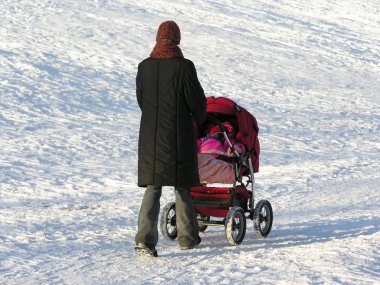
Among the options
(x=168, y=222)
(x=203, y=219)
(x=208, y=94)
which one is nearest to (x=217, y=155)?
(x=203, y=219)

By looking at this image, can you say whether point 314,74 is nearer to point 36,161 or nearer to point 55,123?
point 55,123

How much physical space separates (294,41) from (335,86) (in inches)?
175

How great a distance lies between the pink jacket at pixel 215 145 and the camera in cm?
711

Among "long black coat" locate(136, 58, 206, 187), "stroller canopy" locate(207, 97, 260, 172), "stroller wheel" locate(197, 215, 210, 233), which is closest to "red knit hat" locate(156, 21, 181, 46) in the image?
"long black coat" locate(136, 58, 206, 187)

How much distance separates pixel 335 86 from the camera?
66.5 ft

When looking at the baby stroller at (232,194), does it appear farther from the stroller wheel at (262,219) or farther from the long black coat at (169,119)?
the long black coat at (169,119)

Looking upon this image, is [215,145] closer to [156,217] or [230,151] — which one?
[230,151]

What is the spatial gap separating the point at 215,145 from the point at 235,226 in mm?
727

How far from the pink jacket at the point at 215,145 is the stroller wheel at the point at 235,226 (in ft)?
1.70

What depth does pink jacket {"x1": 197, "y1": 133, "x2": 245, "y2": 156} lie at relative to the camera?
711cm

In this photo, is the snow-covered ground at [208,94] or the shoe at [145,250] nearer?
the snow-covered ground at [208,94]

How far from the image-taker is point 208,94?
58.1 ft

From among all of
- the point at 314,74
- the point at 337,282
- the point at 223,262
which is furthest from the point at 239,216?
the point at 314,74

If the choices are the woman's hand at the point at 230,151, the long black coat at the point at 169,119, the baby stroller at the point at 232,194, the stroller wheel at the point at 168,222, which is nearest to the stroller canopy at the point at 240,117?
the baby stroller at the point at 232,194
